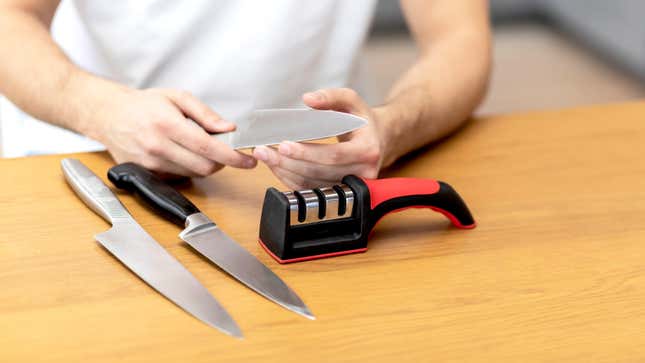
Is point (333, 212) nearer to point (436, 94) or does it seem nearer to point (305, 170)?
point (305, 170)

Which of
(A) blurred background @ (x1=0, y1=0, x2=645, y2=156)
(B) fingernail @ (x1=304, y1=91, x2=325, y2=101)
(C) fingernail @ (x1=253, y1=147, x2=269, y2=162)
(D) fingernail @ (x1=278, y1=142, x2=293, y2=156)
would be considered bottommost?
(A) blurred background @ (x1=0, y1=0, x2=645, y2=156)

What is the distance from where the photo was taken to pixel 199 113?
0.97 metres

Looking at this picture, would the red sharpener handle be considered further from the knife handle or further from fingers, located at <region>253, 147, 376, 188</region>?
the knife handle

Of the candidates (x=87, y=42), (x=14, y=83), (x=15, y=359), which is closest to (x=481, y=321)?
(x=15, y=359)

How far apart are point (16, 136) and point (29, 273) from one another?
28.6 inches

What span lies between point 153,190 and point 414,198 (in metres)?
0.25

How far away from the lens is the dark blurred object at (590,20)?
11.1 ft

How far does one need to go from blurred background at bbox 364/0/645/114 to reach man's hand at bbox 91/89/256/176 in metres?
2.22

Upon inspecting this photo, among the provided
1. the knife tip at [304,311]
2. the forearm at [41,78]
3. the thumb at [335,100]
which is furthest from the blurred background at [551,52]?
the knife tip at [304,311]

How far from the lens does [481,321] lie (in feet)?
2.43

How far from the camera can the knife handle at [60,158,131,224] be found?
0.89 metres

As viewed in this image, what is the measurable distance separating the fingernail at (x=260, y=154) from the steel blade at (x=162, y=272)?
129 mm

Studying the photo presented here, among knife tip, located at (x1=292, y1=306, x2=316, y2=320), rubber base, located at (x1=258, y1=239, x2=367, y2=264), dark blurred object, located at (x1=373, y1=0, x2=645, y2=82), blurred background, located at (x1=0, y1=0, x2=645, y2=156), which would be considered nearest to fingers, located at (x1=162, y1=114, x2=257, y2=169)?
rubber base, located at (x1=258, y1=239, x2=367, y2=264)

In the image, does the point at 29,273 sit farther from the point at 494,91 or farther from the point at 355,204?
the point at 494,91
